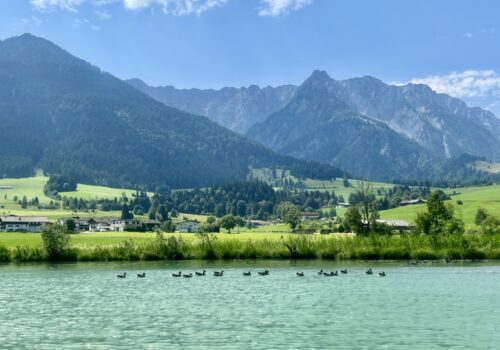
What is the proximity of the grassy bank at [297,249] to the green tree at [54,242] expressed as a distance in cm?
103

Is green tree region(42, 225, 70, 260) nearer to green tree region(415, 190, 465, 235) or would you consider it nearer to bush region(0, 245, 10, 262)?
bush region(0, 245, 10, 262)

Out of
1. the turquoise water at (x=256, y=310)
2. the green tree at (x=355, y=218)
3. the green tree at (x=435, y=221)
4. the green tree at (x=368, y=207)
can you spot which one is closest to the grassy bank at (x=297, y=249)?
the turquoise water at (x=256, y=310)

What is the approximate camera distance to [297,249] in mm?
108062

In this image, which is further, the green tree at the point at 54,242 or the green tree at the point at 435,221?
the green tree at the point at 435,221

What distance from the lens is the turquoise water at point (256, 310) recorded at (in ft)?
135

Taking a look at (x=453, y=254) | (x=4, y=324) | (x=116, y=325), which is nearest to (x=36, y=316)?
(x=4, y=324)

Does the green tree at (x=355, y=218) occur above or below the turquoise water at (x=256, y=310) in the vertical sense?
above

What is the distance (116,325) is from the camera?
47.3 metres

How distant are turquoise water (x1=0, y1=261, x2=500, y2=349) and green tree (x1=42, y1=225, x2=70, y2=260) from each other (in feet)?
69.4

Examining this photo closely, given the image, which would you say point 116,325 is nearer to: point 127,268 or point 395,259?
point 127,268

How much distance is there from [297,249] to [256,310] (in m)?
55.1

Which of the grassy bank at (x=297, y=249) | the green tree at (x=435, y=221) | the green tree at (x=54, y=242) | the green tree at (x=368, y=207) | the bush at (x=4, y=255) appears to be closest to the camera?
the grassy bank at (x=297, y=249)

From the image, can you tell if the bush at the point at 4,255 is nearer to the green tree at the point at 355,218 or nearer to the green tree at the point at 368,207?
the green tree at the point at 355,218

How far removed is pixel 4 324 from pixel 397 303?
107 feet
